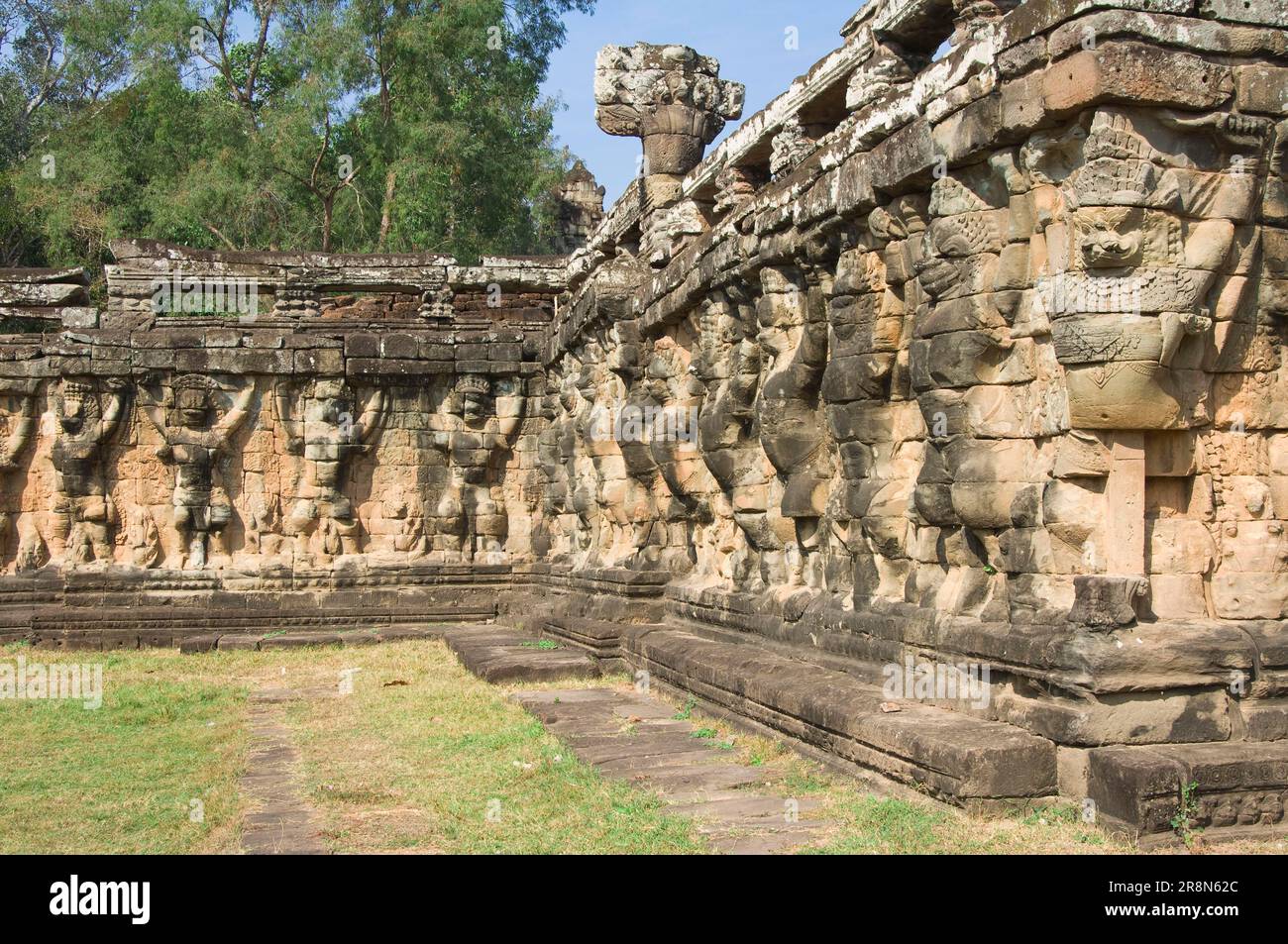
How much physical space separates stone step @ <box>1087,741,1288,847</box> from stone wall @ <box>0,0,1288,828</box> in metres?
0.03

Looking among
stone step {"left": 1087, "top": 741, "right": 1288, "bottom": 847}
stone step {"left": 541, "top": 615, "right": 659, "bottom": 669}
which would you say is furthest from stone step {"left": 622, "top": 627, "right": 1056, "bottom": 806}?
stone step {"left": 541, "top": 615, "right": 659, "bottom": 669}

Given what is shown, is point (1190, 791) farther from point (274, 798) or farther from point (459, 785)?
point (274, 798)

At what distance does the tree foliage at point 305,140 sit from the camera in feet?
86.6

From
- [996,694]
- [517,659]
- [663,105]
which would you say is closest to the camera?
[996,694]

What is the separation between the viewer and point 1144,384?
5.71 meters

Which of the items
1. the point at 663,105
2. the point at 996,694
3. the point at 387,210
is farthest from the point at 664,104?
the point at 387,210

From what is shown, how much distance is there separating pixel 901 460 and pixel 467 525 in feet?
32.9

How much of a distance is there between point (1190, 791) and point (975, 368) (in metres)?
2.23

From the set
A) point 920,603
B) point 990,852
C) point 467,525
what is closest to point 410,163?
point 467,525

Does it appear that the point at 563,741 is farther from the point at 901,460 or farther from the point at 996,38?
the point at 996,38

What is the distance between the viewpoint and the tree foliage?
86.6 feet

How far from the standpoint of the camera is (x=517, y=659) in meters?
11.8

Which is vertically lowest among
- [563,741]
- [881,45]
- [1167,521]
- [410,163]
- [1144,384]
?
[563,741]

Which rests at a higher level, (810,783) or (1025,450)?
(1025,450)
